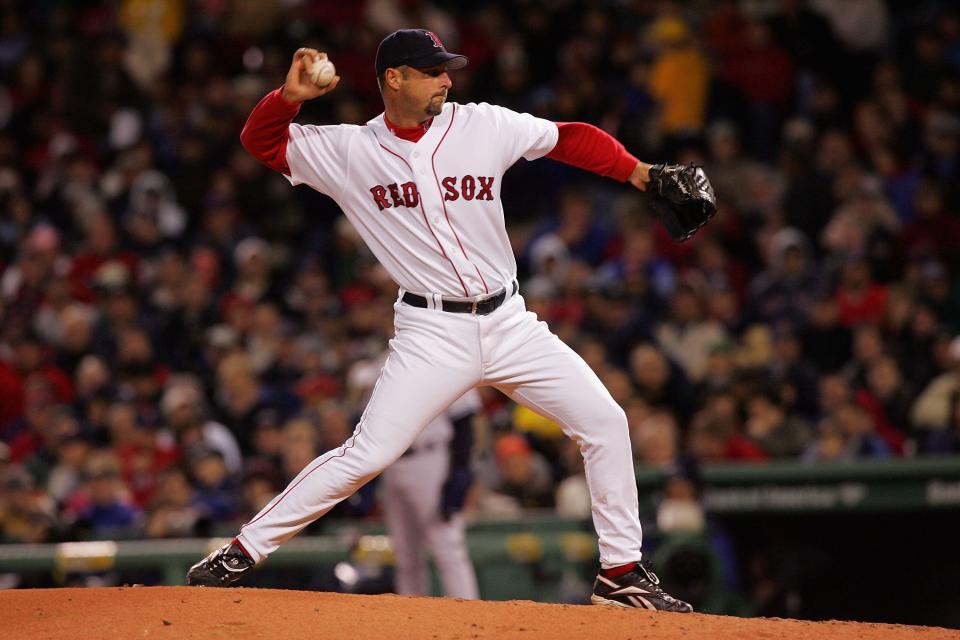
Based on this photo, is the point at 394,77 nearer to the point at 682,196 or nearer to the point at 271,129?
the point at 271,129

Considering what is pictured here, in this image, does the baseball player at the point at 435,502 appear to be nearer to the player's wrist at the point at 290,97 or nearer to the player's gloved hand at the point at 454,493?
the player's gloved hand at the point at 454,493

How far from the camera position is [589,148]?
189 inches

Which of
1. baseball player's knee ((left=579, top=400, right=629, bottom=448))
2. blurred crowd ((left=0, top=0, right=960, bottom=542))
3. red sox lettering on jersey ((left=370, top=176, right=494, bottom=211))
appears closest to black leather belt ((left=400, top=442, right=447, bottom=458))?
blurred crowd ((left=0, top=0, right=960, bottom=542))

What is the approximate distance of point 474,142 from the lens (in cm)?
457

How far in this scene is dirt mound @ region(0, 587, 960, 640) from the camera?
4.17 m

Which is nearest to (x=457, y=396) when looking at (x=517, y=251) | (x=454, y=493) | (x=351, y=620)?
(x=351, y=620)

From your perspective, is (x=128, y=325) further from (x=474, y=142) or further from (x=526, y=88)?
(x=474, y=142)

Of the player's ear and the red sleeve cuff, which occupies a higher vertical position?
the player's ear

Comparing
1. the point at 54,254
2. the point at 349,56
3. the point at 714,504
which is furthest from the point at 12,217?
the point at 714,504

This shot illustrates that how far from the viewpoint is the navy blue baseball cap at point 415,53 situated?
14.9 feet

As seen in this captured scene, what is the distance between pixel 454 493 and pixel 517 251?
146 inches

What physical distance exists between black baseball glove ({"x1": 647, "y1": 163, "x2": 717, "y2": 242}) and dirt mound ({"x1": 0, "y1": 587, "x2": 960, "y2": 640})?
1262mm

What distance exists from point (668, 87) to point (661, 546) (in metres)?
4.67

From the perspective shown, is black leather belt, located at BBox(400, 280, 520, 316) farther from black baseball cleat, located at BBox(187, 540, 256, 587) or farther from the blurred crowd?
the blurred crowd
